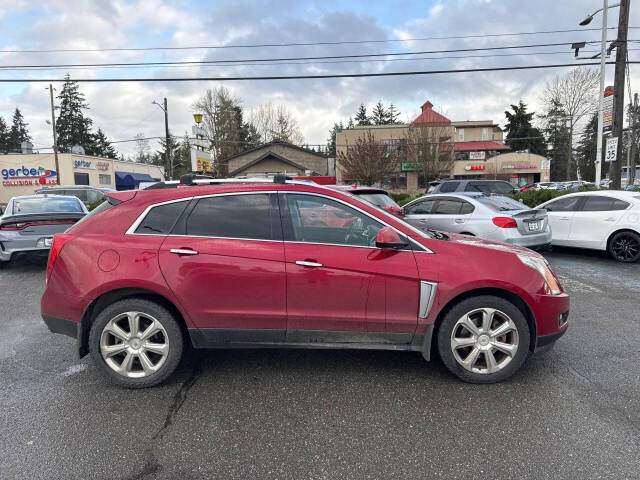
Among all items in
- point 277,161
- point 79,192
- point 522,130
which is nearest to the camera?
point 79,192

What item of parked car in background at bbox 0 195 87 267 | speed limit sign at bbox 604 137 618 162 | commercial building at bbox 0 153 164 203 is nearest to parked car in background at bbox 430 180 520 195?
speed limit sign at bbox 604 137 618 162

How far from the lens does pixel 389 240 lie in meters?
3.12

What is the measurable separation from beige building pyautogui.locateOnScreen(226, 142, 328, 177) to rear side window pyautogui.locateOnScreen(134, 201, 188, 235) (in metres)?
33.9

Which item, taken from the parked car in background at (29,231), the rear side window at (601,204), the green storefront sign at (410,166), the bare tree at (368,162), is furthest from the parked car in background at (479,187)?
the green storefront sign at (410,166)

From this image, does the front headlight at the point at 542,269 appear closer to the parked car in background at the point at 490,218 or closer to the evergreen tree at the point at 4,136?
the parked car in background at the point at 490,218

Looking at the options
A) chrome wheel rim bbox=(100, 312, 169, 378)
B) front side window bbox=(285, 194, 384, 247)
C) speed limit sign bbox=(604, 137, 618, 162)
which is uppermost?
speed limit sign bbox=(604, 137, 618, 162)

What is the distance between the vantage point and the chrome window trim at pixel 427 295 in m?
3.16

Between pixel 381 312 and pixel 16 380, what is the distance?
315cm

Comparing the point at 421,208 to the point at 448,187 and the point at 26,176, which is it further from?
the point at 26,176

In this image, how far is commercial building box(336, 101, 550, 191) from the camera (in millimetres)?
38531

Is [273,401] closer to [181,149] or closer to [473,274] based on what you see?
[473,274]

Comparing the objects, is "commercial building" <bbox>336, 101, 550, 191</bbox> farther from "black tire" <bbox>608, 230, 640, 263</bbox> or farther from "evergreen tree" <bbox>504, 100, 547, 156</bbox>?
"black tire" <bbox>608, 230, 640, 263</bbox>

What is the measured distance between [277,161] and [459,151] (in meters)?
22.8

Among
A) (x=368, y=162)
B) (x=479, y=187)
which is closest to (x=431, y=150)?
(x=368, y=162)
